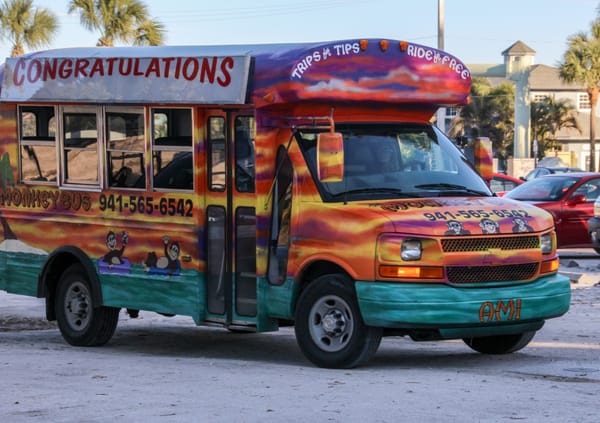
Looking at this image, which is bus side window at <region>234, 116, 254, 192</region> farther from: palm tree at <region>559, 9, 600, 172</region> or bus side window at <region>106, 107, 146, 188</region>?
palm tree at <region>559, 9, 600, 172</region>

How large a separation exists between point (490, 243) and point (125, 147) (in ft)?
12.8

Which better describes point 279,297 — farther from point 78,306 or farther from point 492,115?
point 492,115

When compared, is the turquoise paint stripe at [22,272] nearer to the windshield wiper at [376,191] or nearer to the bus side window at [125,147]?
the bus side window at [125,147]

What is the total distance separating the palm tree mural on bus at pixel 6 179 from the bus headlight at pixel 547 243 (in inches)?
221

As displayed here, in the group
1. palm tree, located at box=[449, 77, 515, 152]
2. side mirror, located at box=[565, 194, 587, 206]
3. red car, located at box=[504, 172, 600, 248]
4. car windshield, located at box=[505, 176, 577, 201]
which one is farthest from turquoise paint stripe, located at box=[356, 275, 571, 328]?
palm tree, located at box=[449, 77, 515, 152]

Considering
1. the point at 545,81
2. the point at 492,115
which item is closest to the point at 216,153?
the point at 492,115

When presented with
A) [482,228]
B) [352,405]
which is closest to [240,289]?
[482,228]

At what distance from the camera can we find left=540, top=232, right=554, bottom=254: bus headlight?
34.2 feet

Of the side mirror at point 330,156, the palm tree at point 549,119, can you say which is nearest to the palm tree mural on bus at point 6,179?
the side mirror at point 330,156

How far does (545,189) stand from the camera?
22688 millimetres

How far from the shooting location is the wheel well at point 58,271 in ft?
40.9

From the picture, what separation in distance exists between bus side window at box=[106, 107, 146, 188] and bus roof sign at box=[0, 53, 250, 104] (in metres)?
0.19

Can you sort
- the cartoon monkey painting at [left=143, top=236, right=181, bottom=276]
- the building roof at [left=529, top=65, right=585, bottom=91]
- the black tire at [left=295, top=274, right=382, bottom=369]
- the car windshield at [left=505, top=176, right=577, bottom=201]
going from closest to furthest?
the black tire at [left=295, top=274, right=382, bottom=369]
the cartoon monkey painting at [left=143, top=236, right=181, bottom=276]
the car windshield at [left=505, top=176, right=577, bottom=201]
the building roof at [left=529, top=65, right=585, bottom=91]

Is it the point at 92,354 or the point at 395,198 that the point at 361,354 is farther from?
the point at 92,354
